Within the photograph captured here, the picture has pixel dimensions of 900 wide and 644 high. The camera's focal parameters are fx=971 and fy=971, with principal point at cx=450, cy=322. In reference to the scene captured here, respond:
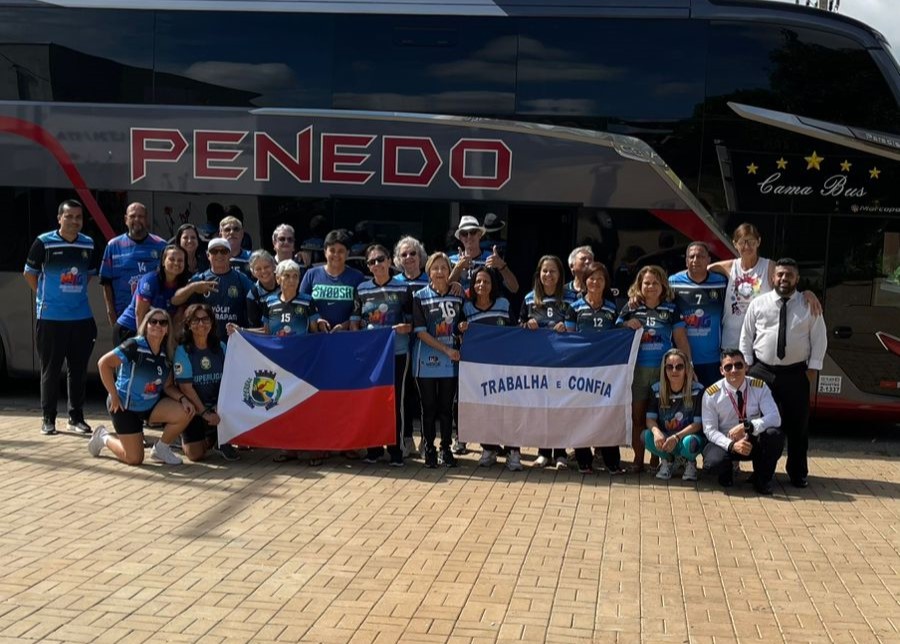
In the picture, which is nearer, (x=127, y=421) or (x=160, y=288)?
(x=127, y=421)

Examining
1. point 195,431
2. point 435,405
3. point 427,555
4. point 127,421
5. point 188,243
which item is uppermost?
point 188,243

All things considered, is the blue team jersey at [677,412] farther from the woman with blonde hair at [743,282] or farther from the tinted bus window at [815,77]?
the tinted bus window at [815,77]

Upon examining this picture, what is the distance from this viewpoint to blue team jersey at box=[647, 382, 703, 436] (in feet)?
25.1

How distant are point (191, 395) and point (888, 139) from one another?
6.70m

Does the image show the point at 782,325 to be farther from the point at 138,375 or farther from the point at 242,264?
the point at 138,375

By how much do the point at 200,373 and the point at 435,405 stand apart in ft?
6.48

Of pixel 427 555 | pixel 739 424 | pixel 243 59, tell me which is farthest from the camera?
pixel 243 59

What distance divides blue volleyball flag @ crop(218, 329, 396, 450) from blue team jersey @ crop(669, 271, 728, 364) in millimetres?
2476

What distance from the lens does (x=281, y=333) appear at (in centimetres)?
816

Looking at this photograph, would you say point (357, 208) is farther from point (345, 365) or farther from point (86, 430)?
point (86, 430)

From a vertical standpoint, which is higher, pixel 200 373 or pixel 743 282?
pixel 743 282

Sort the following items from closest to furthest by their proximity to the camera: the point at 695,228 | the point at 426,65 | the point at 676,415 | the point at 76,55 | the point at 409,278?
the point at 676,415, the point at 409,278, the point at 695,228, the point at 426,65, the point at 76,55

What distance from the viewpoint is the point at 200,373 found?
809 centimetres

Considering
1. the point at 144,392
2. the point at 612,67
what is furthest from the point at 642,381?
the point at 144,392
